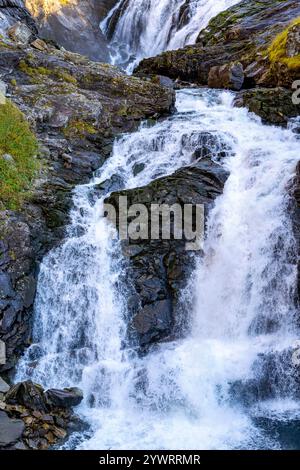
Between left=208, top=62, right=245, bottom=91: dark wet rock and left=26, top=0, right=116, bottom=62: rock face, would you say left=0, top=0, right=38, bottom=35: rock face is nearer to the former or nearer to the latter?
left=26, top=0, right=116, bottom=62: rock face

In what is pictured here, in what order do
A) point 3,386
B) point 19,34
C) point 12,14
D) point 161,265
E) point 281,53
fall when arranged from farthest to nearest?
1. point 12,14
2. point 19,34
3. point 281,53
4. point 161,265
5. point 3,386

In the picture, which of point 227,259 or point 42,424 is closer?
point 42,424

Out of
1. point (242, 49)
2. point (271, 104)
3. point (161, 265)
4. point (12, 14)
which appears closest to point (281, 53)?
point (242, 49)

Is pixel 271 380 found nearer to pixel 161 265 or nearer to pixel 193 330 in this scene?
pixel 193 330

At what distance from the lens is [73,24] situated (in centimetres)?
3497

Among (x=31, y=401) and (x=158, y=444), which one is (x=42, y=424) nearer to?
(x=31, y=401)

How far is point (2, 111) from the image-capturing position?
16484 mm

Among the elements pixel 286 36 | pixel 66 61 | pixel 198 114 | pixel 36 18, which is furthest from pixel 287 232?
pixel 36 18

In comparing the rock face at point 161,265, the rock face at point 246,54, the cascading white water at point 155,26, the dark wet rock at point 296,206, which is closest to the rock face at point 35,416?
the rock face at point 161,265

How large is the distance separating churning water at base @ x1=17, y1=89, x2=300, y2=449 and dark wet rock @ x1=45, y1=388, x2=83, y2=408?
0.29 m

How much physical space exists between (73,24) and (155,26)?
6070 mm

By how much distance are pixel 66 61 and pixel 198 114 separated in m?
6.86

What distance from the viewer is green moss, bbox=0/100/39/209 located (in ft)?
47.1

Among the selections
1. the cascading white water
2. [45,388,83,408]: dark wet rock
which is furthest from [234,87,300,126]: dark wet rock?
[45,388,83,408]: dark wet rock
